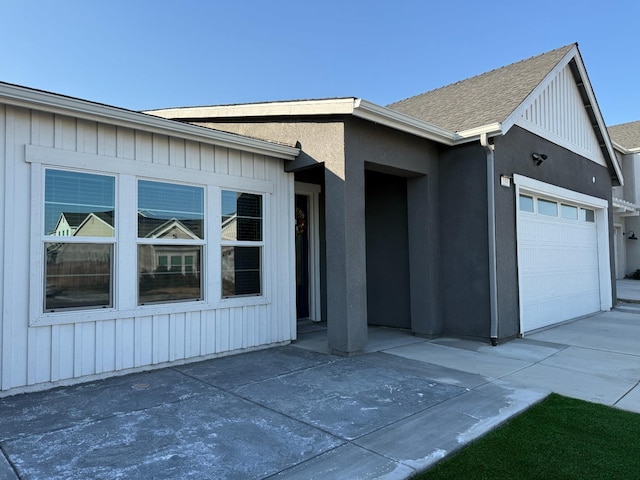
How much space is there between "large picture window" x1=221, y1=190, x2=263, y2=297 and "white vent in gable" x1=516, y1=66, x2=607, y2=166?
197 inches

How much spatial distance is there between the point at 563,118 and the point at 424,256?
504 cm

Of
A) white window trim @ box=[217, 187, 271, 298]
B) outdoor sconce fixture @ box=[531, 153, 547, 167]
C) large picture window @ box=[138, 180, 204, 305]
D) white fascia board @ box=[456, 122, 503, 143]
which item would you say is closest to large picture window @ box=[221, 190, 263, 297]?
white window trim @ box=[217, 187, 271, 298]

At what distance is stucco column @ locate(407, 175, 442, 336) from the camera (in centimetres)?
718

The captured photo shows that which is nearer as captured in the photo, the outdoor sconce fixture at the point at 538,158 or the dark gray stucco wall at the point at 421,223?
the dark gray stucco wall at the point at 421,223

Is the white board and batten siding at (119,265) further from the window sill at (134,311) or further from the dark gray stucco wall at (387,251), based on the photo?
the dark gray stucco wall at (387,251)

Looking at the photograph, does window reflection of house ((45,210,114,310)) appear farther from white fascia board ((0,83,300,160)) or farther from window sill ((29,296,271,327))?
white fascia board ((0,83,300,160))

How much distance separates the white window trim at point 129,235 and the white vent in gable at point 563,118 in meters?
5.37

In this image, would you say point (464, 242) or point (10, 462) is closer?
point (10, 462)

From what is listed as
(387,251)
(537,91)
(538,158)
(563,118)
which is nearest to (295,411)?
(387,251)

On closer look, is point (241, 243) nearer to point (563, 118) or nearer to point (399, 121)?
point (399, 121)

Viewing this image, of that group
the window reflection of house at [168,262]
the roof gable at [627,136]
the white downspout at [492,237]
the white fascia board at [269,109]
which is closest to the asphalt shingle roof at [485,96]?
the white downspout at [492,237]

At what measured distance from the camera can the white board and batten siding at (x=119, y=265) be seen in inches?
170

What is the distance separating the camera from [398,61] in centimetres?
1633

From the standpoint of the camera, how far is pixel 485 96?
838 centimetres
